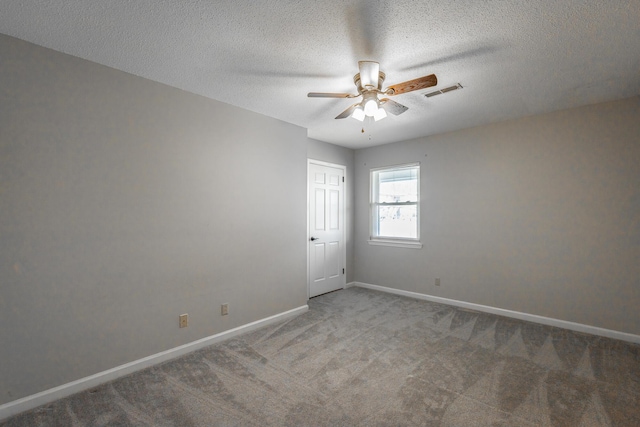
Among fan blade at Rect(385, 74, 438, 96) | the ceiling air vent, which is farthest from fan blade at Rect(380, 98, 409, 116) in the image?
the ceiling air vent

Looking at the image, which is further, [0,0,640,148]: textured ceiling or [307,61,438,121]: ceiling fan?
[307,61,438,121]: ceiling fan

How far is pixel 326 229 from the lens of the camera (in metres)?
5.03

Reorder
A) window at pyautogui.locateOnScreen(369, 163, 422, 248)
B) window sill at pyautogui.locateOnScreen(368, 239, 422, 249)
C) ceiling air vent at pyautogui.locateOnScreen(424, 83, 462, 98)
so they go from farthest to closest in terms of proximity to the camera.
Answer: window at pyautogui.locateOnScreen(369, 163, 422, 248), window sill at pyautogui.locateOnScreen(368, 239, 422, 249), ceiling air vent at pyautogui.locateOnScreen(424, 83, 462, 98)

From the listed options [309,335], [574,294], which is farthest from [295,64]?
[574,294]

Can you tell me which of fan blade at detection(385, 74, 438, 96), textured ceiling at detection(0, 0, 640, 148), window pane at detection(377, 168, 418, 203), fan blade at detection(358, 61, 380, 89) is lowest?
window pane at detection(377, 168, 418, 203)

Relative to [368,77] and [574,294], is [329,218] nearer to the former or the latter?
[368,77]

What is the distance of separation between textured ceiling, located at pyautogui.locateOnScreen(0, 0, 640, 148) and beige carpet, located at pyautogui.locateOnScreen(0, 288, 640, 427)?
2581 mm

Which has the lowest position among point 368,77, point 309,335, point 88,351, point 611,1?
point 309,335

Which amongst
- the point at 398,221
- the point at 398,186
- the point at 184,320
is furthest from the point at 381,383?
the point at 398,186

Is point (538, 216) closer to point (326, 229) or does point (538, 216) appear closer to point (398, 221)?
point (398, 221)

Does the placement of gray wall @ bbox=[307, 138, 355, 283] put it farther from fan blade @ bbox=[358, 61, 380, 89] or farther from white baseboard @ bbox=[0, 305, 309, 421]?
fan blade @ bbox=[358, 61, 380, 89]

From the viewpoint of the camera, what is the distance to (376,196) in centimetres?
538

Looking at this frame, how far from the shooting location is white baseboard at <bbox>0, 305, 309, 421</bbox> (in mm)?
2029

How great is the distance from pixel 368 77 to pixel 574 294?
3.45m
